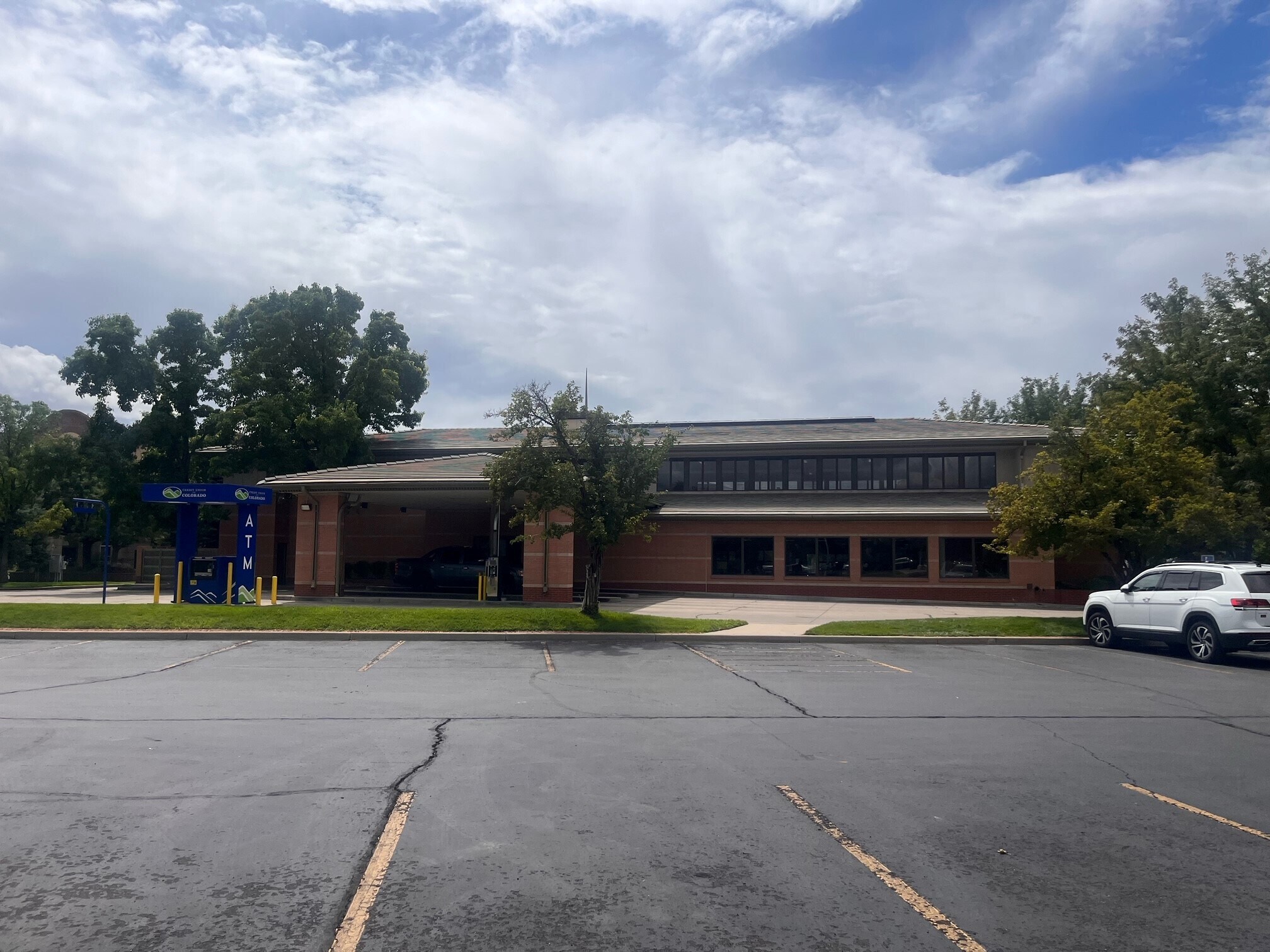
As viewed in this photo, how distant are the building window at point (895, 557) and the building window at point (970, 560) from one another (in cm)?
63

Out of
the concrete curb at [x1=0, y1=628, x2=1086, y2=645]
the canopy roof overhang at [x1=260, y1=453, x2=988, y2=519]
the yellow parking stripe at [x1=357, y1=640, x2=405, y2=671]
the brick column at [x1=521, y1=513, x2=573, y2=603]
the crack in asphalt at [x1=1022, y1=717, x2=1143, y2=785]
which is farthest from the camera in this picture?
the brick column at [x1=521, y1=513, x2=573, y2=603]

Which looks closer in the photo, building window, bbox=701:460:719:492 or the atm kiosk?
the atm kiosk

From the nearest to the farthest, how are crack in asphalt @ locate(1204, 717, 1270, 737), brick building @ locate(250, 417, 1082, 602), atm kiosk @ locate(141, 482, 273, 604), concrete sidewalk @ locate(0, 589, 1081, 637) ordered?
1. crack in asphalt @ locate(1204, 717, 1270, 737)
2. concrete sidewalk @ locate(0, 589, 1081, 637)
3. atm kiosk @ locate(141, 482, 273, 604)
4. brick building @ locate(250, 417, 1082, 602)

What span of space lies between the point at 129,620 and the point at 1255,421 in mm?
29221

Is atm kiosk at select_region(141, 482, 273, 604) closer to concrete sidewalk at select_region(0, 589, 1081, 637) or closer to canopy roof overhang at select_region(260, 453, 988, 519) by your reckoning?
concrete sidewalk at select_region(0, 589, 1081, 637)

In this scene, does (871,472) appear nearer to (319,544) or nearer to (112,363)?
(319,544)

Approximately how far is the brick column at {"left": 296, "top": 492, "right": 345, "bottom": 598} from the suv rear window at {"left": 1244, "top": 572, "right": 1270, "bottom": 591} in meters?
21.8

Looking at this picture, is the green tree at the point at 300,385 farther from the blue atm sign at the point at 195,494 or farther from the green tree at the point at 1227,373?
the green tree at the point at 1227,373

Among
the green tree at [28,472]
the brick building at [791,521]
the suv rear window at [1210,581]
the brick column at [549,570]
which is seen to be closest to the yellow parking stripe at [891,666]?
the suv rear window at [1210,581]

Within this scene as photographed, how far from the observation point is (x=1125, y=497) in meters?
20.5

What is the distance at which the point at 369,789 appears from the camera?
685cm

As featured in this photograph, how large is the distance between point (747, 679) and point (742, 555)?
757 inches

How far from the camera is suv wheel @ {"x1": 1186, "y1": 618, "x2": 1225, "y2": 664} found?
1592 centimetres

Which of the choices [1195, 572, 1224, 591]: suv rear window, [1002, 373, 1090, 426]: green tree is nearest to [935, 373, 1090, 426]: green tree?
[1002, 373, 1090, 426]: green tree
